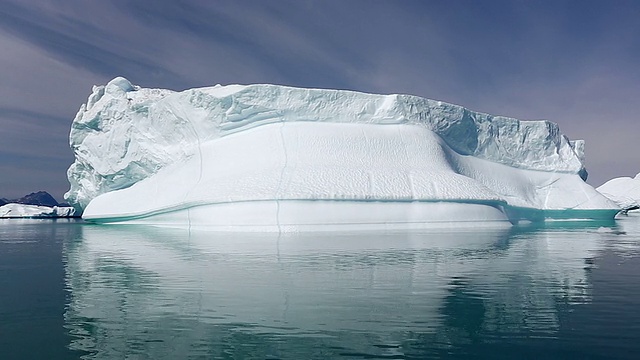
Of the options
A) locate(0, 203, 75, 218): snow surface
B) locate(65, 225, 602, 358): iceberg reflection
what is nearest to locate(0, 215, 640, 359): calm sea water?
locate(65, 225, 602, 358): iceberg reflection

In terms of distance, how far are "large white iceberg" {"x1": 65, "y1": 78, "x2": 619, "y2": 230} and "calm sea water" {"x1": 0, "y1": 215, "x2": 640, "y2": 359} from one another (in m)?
12.5

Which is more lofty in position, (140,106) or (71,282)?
(140,106)

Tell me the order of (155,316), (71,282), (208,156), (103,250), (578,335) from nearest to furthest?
(578,335)
(155,316)
(71,282)
(103,250)
(208,156)

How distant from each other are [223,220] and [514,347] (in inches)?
755

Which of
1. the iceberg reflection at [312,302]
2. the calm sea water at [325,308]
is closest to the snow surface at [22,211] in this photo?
the calm sea water at [325,308]

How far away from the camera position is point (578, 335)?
450cm

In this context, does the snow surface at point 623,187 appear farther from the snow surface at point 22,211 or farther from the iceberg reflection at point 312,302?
the snow surface at point 22,211

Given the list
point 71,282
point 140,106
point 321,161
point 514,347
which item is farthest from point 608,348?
point 140,106

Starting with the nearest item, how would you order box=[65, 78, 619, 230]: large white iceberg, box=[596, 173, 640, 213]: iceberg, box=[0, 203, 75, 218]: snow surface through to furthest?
box=[65, 78, 619, 230]: large white iceberg, box=[0, 203, 75, 218]: snow surface, box=[596, 173, 640, 213]: iceberg

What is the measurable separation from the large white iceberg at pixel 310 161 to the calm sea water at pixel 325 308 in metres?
12.5

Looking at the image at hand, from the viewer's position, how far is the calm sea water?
13.8 feet

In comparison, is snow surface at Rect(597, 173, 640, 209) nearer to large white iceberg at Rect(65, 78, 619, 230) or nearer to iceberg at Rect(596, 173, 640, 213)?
iceberg at Rect(596, 173, 640, 213)

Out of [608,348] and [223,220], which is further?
[223,220]

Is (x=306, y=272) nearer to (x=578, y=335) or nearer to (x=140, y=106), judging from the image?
(x=578, y=335)
